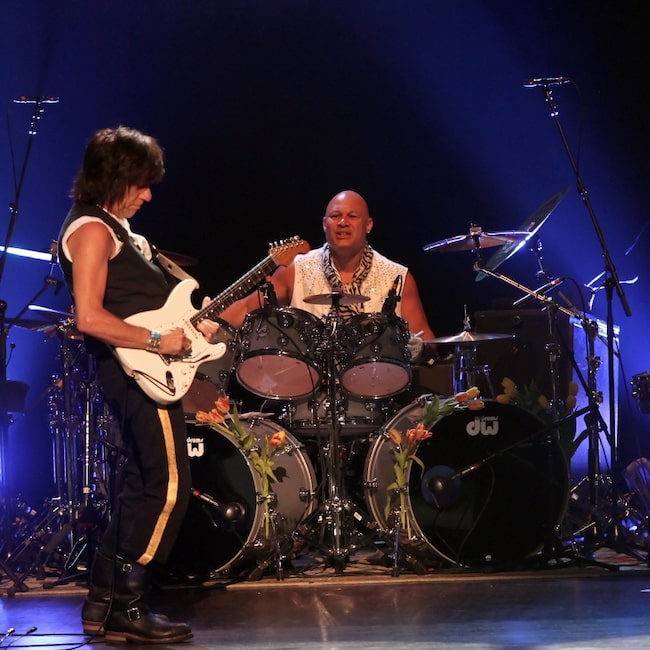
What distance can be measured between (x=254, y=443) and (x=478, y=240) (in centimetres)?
170

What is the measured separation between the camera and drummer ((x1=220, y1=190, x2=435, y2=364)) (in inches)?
248

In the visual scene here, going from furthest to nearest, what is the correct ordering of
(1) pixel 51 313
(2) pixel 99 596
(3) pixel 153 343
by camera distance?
(1) pixel 51 313, (2) pixel 99 596, (3) pixel 153 343

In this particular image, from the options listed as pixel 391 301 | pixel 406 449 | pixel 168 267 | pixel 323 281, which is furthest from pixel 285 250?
pixel 323 281

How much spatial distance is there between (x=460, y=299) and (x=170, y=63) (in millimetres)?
2570

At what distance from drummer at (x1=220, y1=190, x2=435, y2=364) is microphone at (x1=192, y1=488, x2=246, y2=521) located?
124 centimetres

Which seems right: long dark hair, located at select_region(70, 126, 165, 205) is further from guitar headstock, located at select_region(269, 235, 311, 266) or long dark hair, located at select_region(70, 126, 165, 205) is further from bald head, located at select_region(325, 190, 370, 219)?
bald head, located at select_region(325, 190, 370, 219)

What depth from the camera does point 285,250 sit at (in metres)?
4.89

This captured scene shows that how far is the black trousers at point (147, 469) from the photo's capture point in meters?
3.88

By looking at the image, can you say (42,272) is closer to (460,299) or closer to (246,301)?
(246,301)

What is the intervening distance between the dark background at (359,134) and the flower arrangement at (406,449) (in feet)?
5.47

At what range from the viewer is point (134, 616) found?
12.9ft

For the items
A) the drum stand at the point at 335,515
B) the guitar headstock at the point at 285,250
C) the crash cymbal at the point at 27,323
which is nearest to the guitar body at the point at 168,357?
the guitar headstock at the point at 285,250

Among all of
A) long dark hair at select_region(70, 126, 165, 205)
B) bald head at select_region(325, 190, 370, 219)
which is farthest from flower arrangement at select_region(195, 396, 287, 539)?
long dark hair at select_region(70, 126, 165, 205)

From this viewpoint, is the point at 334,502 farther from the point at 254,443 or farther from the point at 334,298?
the point at 334,298
